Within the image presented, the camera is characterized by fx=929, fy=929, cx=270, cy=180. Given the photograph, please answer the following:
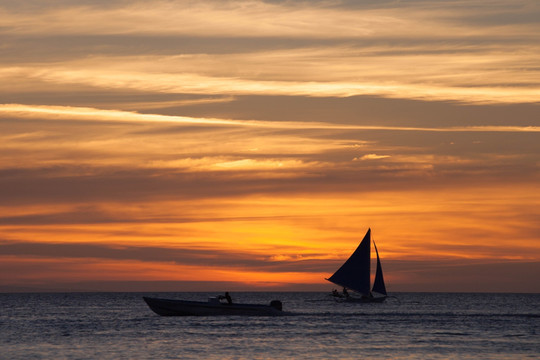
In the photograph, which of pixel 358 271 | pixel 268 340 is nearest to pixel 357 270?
pixel 358 271

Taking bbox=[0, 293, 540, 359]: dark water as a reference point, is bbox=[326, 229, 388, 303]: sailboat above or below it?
above

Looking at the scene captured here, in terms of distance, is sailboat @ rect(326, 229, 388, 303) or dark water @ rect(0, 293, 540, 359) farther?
sailboat @ rect(326, 229, 388, 303)

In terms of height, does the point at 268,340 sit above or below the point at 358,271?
below

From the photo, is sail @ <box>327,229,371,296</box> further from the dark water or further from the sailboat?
the dark water

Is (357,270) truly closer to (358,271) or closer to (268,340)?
(358,271)

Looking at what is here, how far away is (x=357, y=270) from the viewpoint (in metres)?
151

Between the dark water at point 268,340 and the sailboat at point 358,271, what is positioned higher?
the sailboat at point 358,271

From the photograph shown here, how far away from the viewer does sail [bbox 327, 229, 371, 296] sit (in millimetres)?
149125

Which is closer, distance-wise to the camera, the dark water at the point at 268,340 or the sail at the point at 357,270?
the dark water at the point at 268,340

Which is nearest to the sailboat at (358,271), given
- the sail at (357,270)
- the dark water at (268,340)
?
the sail at (357,270)

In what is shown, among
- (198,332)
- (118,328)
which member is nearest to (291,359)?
(198,332)

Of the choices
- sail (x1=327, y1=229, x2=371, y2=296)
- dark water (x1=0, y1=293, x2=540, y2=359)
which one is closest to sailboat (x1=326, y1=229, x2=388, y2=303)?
sail (x1=327, y1=229, x2=371, y2=296)

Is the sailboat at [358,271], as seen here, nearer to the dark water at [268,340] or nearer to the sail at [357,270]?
the sail at [357,270]

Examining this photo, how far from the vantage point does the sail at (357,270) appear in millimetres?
149125
